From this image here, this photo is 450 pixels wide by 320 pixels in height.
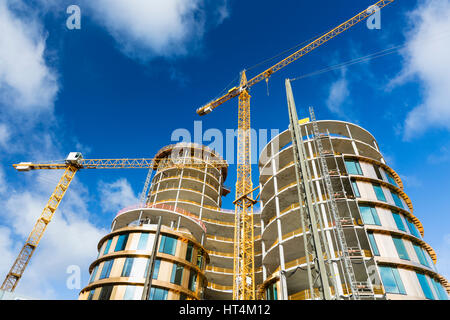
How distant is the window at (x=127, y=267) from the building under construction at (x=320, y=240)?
0.11m

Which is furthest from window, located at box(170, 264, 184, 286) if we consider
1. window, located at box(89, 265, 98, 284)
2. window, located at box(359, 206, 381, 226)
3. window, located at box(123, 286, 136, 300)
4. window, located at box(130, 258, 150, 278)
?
window, located at box(359, 206, 381, 226)

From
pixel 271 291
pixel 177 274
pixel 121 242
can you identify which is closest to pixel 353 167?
pixel 271 291

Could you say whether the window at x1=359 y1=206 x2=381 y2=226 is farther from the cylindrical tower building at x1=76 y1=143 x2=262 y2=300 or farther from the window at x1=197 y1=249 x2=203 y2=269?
the window at x1=197 y1=249 x2=203 y2=269

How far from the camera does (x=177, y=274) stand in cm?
3133

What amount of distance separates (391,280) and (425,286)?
4.21 metres

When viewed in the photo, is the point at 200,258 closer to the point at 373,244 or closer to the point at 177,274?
the point at 177,274

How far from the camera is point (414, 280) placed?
1014 inches

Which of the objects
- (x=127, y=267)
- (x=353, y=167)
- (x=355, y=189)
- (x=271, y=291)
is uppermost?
(x=353, y=167)

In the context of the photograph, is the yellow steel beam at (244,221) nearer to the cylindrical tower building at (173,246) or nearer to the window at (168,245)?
the cylindrical tower building at (173,246)

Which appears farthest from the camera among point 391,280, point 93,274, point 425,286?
point 93,274

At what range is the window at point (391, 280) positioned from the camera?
2450 cm

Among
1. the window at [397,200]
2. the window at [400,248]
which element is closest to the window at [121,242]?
the window at [400,248]
